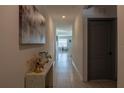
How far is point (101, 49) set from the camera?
5363 millimetres

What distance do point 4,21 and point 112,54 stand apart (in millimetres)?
4243

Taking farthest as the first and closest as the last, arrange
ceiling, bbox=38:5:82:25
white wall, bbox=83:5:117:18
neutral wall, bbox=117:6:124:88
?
ceiling, bbox=38:5:82:25, white wall, bbox=83:5:117:18, neutral wall, bbox=117:6:124:88

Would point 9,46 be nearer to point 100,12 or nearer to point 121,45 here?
point 121,45

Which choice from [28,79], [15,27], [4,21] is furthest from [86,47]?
[4,21]

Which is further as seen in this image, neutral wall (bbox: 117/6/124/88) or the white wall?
the white wall

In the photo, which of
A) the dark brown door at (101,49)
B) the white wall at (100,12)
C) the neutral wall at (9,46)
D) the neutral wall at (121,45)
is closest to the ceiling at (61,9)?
the white wall at (100,12)

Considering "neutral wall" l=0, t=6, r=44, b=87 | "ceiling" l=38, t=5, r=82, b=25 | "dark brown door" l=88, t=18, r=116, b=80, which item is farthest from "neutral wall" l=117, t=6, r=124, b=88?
"dark brown door" l=88, t=18, r=116, b=80

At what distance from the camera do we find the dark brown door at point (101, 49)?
530 centimetres

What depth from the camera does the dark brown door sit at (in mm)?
5305

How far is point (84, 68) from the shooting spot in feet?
16.7

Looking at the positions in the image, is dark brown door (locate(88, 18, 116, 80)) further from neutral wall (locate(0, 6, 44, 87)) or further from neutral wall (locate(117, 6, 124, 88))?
neutral wall (locate(117, 6, 124, 88))

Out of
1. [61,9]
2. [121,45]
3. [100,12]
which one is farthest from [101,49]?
[121,45]

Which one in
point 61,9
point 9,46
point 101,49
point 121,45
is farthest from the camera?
point 61,9

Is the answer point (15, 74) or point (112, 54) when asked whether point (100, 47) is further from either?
point (15, 74)
